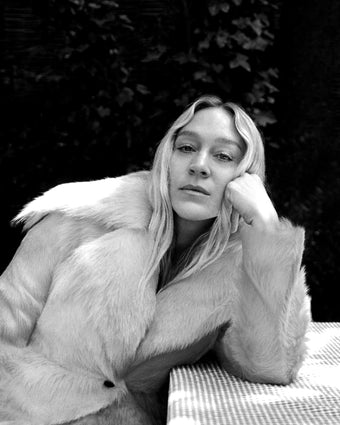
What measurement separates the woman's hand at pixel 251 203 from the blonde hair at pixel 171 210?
0.25 ft

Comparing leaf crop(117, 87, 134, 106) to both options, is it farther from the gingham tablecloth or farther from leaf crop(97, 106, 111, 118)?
the gingham tablecloth

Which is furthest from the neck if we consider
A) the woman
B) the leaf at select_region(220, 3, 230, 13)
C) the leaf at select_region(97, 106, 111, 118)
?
the leaf at select_region(220, 3, 230, 13)

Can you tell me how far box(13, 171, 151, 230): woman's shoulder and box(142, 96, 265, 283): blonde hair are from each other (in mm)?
58

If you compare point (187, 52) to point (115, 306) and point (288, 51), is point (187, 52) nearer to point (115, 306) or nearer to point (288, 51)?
point (288, 51)

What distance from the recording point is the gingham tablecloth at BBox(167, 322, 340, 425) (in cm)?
191

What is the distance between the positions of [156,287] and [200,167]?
44cm

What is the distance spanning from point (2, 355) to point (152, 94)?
2.99m

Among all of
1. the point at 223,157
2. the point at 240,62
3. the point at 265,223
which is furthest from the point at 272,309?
the point at 240,62

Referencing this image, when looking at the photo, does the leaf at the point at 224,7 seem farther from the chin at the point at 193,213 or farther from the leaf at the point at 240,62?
the chin at the point at 193,213

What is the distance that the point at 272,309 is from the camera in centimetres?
236

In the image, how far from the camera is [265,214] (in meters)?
2.48

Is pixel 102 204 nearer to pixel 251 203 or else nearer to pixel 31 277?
pixel 31 277

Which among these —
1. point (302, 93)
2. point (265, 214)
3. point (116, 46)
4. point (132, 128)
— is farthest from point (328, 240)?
point (265, 214)

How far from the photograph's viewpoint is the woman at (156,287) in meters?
2.39
